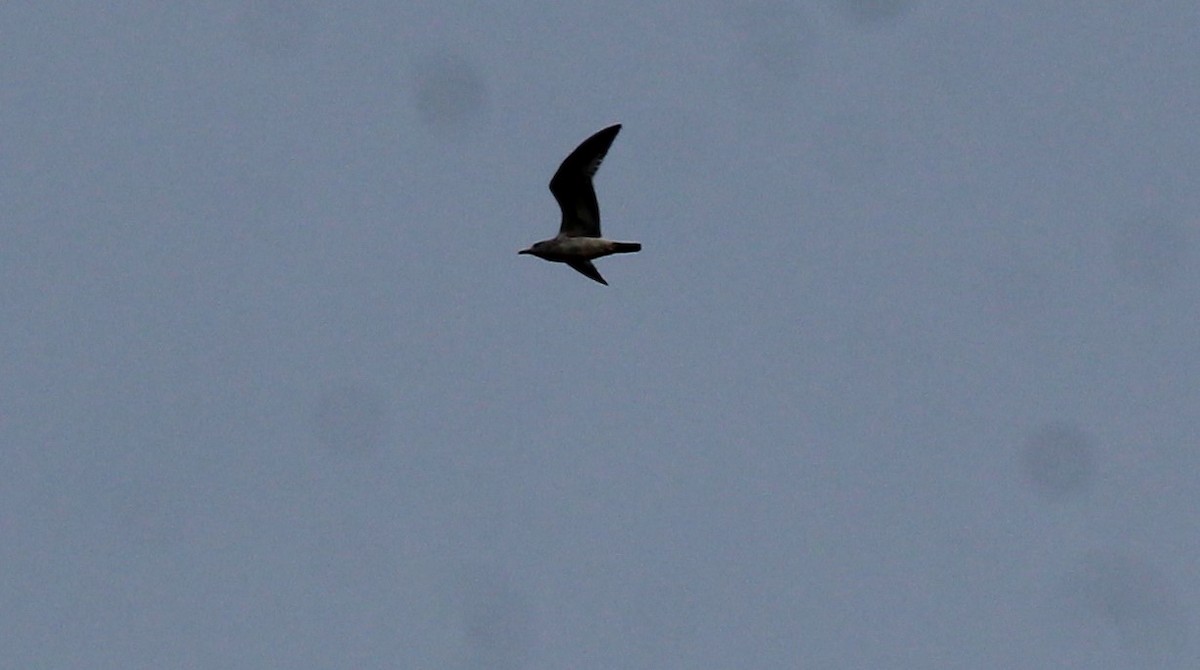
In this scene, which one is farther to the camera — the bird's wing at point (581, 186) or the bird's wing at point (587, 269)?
the bird's wing at point (587, 269)

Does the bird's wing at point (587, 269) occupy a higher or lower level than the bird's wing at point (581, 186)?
lower

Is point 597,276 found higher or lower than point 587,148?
lower

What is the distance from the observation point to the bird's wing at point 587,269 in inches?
1847

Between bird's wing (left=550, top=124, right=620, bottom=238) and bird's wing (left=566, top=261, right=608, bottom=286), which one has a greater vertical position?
bird's wing (left=550, top=124, right=620, bottom=238)

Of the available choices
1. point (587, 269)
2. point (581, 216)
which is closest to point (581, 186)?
point (581, 216)

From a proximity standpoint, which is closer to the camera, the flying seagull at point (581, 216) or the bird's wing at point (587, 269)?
the flying seagull at point (581, 216)

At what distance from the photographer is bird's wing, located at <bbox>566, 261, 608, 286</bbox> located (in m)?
46.9

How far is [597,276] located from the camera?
47062mm

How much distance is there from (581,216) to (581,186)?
1.00 metres

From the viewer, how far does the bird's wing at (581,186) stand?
146ft

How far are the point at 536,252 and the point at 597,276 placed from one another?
162cm

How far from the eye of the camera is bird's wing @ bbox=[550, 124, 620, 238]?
146ft

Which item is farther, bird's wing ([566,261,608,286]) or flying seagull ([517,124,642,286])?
bird's wing ([566,261,608,286])

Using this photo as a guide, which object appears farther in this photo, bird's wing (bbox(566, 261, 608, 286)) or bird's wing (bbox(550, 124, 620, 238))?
bird's wing (bbox(566, 261, 608, 286))
